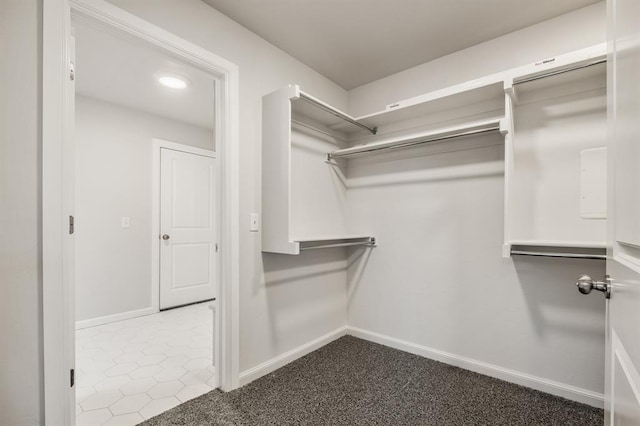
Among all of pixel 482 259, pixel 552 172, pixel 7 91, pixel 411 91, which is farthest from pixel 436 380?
pixel 7 91

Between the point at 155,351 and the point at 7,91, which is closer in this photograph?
the point at 7,91

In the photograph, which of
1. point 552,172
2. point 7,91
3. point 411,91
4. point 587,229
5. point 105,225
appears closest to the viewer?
point 7,91

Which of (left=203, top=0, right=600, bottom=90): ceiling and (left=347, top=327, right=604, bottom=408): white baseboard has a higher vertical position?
(left=203, top=0, right=600, bottom=90): ceiling

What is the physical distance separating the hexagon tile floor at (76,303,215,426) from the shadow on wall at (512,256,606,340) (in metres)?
2.19

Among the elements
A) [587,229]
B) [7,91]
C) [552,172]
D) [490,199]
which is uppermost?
[7,91]

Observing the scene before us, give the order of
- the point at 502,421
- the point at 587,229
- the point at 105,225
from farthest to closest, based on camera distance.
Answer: the point at 105,225 < the point at 587,229 < the point at 502,421

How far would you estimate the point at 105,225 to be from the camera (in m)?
3.35

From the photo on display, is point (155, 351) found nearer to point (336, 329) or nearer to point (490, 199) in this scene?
point (336, 329)

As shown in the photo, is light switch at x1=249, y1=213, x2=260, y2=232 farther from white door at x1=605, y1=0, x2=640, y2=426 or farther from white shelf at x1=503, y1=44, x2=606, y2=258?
white door at x1=605, y1=0, x2=640, y2=426

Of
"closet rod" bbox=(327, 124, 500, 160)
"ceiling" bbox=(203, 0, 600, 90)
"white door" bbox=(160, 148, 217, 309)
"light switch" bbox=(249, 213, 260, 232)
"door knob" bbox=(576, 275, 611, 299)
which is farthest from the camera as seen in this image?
"white door" bbox=(160, 148, 217, 309)

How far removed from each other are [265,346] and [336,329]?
862 mm

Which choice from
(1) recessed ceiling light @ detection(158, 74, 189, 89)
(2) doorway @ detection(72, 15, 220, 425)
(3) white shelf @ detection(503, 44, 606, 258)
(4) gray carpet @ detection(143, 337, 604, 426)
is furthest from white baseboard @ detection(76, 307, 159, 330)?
(3) white shelf @ detection(503, 44, 606, 258)

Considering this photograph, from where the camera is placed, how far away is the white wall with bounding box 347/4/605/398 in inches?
74.0

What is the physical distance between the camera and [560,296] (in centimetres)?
190
